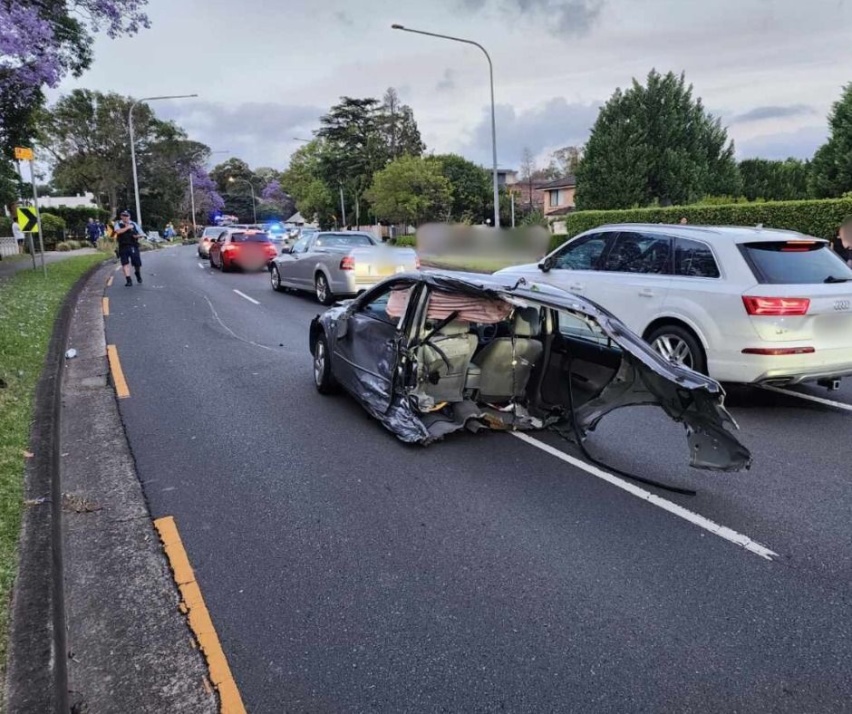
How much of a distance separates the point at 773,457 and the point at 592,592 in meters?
2.76

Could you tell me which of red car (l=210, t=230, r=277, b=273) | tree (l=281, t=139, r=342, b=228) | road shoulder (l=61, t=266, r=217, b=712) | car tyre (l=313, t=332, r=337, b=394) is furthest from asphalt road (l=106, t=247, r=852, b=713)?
tree (l=281, t=139, r=342, b=228)

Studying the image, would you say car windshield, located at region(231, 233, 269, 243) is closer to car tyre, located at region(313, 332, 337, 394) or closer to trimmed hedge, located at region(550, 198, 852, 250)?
trimmed hedge, located at region(550, 198, 852, 250)

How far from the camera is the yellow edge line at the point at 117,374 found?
7148 mm

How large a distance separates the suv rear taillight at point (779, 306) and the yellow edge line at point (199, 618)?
5.34 m

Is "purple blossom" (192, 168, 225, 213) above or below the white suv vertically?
above

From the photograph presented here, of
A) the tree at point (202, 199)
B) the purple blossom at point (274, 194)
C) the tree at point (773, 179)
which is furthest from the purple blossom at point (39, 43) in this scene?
the purple blossom at point (274, 194)

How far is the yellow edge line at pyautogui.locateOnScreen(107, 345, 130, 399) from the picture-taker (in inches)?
281

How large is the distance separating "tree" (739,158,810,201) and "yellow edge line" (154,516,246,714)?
46.4m

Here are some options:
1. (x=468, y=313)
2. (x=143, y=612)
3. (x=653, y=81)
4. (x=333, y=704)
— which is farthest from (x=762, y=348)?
(x=653, y=81)

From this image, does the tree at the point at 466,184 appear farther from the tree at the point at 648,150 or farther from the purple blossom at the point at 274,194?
the purple blossom at the point at 274,194

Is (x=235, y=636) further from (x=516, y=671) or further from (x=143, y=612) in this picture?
(x=516, y=671)

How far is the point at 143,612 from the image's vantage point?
3191 millimetres

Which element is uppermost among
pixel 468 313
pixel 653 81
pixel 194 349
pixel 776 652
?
pixel 653 81

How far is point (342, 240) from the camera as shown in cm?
1549
